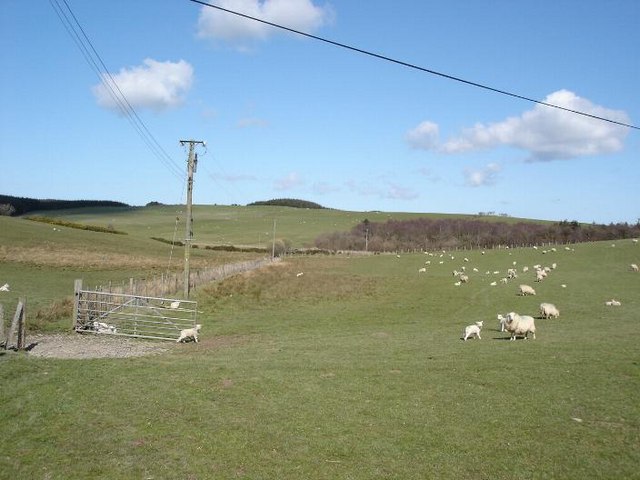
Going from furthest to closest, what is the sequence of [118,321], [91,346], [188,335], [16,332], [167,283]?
[167,283] → [118,321] → [188,335] → [91,346] → [16,332]

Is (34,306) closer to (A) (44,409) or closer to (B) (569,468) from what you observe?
(A) (44,409)

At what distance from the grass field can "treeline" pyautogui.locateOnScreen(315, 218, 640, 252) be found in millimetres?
85549

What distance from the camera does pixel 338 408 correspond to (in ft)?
38.4

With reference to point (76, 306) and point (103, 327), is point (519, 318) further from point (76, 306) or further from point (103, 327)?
point (76, 306)

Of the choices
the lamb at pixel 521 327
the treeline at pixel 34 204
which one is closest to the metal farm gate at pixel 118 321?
the lamb at pixel 521 327

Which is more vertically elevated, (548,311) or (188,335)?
(548,311)

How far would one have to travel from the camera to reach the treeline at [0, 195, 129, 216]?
127906mm

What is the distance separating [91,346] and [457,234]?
114 meters

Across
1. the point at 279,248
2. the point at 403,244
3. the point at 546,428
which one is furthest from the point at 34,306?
the point at 403,244

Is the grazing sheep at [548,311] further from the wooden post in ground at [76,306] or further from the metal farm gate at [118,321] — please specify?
the wooden post in ground at [76,306]

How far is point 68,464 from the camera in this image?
8.93 m

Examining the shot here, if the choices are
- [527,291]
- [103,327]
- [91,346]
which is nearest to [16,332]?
[91,346]

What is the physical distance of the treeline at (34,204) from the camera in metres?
128

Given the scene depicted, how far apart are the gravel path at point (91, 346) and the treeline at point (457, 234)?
88.3 m
